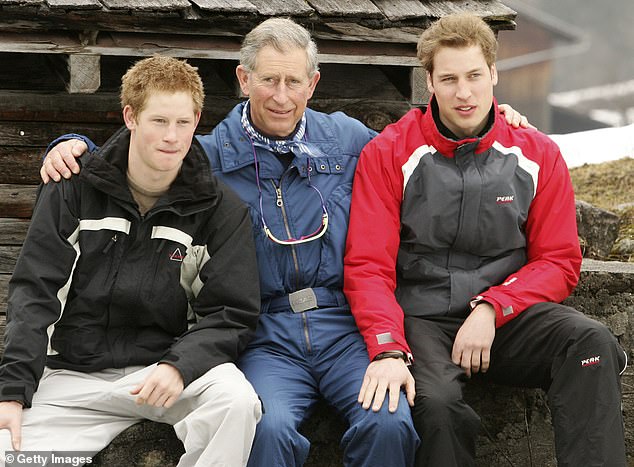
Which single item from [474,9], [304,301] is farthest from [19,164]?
[474,9]

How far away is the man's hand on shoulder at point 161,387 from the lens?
363cm

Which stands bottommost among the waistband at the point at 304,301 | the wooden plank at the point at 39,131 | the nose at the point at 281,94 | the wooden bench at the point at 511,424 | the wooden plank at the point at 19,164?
the wooden bench at the point at 511,424

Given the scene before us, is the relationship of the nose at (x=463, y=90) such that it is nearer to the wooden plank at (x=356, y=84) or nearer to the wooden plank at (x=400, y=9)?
the wooden plank at (x=400, y=9)

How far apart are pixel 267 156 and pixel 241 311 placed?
28.4 inches

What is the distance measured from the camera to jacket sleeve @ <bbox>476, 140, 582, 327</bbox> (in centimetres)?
406

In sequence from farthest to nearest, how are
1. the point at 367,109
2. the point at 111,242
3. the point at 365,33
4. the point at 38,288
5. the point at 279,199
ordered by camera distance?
the point at 367,109, the point at 365,33, the point at 279,199, the point at 111,242, the point at 38,288

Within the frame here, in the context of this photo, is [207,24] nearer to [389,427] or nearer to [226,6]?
[226,6]

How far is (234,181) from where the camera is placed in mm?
4238

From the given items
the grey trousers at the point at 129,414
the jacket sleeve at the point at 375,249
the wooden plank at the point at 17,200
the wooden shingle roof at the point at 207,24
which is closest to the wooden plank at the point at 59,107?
the wooden plank at the point at 17,200

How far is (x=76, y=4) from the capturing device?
472 cm

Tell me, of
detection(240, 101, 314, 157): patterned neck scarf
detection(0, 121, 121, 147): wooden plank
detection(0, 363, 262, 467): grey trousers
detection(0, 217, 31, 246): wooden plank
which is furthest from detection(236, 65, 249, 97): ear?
detection(0, 217, 31, 246): wooden plank

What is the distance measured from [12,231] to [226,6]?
1789 mm

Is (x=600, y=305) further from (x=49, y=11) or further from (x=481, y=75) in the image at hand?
(x=49, y=11)

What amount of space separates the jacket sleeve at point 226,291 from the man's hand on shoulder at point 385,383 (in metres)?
0.49
